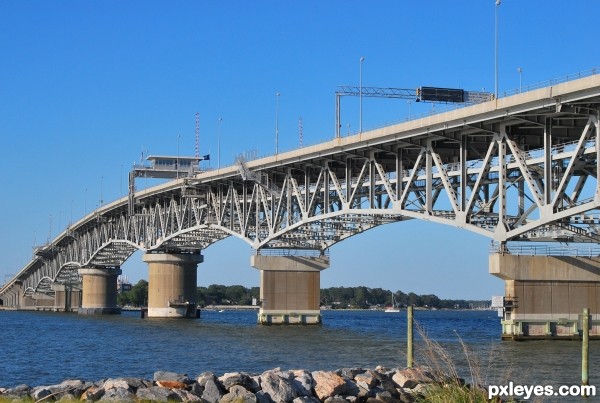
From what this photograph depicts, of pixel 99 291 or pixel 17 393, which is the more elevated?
pixel 99 291

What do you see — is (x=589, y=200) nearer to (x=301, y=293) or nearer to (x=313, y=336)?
(x=313, y=336)

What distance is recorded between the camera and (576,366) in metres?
43.4

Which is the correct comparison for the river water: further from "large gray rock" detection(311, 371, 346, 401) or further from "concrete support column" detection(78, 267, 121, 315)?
"concrete support column" detection(78, 267, 121, 315)

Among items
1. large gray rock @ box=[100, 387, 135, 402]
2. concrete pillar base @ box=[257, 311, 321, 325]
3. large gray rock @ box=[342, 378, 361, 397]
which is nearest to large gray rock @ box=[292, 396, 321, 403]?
large gray rock @ box=[342, 378, 361, 397]

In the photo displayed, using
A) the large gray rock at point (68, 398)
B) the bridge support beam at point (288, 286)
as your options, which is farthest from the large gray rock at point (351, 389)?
the bridge support beam at point (288, 286)

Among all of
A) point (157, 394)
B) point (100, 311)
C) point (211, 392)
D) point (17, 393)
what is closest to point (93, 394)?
point (157, 394)

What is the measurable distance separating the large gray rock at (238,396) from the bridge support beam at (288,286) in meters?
63.1

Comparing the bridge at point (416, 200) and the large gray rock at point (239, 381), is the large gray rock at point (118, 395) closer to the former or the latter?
the large gray rock at point (239, 381)

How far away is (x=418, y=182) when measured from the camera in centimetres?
7988

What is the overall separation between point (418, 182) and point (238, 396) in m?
56.1

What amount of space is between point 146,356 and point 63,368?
321 inches

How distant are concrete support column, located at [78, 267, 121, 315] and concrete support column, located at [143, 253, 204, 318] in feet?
117

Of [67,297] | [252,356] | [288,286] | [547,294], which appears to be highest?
[288,286]

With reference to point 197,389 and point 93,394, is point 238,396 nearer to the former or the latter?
point 197,389
